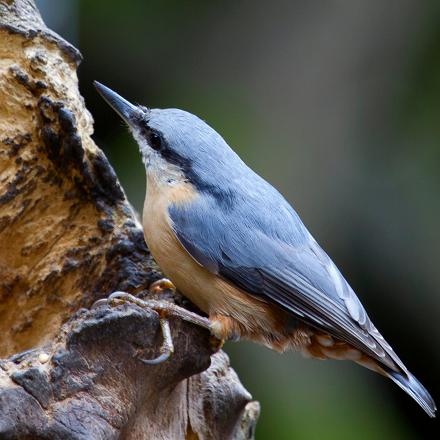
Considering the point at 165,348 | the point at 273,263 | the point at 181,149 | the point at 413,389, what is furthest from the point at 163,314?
the point at 413,389

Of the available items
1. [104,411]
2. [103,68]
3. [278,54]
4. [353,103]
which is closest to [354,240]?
[353,103]

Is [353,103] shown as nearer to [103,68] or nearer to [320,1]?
[320,1]

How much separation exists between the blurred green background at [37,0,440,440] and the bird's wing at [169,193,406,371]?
1177mm

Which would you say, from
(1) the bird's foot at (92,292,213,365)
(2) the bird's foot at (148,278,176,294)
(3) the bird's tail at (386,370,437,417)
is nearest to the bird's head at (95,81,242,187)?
(2) the bird's foot at (148,278,176,294)

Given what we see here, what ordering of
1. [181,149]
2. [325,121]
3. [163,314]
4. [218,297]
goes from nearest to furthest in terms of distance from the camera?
[163,314] < [218,297] < [181,149] < [325,121]

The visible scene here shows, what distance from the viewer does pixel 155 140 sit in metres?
3.02

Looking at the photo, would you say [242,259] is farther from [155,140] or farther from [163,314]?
[155,140]

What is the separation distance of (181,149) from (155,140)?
129 mm

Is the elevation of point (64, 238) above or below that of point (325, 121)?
below

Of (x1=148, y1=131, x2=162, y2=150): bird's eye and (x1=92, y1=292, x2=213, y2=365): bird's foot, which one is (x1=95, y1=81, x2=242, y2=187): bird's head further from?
(x1=92, y1=292, x2=213, y2=365): bird's foot

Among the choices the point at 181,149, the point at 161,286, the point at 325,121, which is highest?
the point at 325,121

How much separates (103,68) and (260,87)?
849 mm

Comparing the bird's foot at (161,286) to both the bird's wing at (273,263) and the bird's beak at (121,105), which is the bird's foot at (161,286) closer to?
the bird's wing at (273,263)

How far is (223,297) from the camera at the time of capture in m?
2.75
